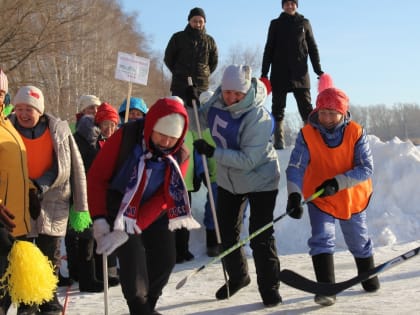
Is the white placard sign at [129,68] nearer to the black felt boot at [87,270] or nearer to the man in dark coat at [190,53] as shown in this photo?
the man in dark coat at [190,53]

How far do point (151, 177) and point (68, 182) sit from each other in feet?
3.37

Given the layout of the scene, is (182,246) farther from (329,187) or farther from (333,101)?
(333,101)

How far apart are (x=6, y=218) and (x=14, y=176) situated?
393mm

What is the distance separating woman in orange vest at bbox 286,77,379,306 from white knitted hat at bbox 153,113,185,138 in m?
1.31

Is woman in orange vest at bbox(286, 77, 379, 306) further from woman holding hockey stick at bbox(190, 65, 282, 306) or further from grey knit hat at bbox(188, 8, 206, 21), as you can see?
grey knit hat at bbox(188, 8, 206, 21)

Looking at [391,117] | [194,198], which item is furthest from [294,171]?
[391,117]

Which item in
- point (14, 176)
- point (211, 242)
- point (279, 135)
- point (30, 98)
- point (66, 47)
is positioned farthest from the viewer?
point (66, 47)

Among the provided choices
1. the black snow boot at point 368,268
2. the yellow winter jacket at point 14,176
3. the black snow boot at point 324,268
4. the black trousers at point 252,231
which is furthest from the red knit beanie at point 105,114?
the black snow boot at point 368,268

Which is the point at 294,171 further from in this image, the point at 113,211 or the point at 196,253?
the point at 196,253

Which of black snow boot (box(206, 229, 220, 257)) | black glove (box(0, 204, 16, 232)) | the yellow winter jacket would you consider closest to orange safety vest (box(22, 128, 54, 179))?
the yellow winter jacket

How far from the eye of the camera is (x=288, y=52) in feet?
25.9

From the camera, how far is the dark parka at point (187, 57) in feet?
25.6

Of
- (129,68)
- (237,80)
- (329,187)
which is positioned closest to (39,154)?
(237,80)

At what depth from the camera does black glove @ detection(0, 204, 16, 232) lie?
3547 mm
